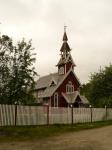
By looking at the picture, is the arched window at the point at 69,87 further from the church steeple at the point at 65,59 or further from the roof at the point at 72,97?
the church steeple at the point at 65,59

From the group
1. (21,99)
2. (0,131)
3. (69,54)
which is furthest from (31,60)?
(69,54)

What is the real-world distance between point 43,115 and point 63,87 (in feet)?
127

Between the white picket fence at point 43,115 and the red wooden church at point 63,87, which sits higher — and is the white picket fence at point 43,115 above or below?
below

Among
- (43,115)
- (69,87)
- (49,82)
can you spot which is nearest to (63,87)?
(69,87)

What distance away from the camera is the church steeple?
7331cm

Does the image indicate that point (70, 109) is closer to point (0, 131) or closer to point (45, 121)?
point (45, 121)

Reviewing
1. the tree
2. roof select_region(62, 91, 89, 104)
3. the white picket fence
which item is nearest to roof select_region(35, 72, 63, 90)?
roof select_region(62, 91, 89, 104)

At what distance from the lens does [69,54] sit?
76.6 meters

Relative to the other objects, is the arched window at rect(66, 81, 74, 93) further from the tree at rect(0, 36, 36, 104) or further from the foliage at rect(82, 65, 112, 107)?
the tree at rect(0, 36, 36, 104)

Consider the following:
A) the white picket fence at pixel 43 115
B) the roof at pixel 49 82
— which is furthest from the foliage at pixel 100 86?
the roof at pixel 49 82

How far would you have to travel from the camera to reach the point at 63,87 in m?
71.2

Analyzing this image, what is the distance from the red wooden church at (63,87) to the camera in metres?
69.9

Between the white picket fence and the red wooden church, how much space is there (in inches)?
1065

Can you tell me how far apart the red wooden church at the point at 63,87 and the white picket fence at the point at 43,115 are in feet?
88.8
